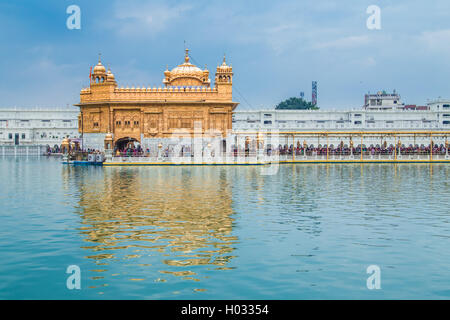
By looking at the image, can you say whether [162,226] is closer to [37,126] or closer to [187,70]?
[187,70]

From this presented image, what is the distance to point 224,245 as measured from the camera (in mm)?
11219

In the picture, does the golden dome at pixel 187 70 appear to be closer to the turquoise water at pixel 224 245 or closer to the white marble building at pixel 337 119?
Answer: the turquoise water at pixel 224 245

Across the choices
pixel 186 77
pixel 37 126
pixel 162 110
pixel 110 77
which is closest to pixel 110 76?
pixel 110 77

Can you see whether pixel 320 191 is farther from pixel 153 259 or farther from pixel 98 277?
pixel 98 277

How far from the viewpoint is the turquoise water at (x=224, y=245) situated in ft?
27.7

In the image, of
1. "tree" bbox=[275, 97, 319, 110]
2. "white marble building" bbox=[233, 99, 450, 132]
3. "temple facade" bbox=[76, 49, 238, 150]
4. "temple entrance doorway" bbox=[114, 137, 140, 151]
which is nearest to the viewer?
"temple facade" bbox=[76, 49, 238, 150]

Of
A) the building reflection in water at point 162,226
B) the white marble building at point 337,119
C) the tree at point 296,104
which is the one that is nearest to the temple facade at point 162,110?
the building reflection in water at point 162,226

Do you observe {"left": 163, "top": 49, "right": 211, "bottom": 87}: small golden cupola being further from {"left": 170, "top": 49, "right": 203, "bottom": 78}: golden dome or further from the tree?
the tree

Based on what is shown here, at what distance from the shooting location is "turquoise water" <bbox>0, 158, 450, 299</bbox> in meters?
8.45

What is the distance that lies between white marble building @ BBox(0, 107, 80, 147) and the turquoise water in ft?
312

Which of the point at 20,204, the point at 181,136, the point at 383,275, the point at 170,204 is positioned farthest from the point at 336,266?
the point at 181,136

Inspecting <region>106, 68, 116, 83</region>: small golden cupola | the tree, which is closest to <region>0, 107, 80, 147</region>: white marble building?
the tree

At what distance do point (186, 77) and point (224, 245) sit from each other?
41.5m

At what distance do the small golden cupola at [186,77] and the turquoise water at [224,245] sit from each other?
3197cm
